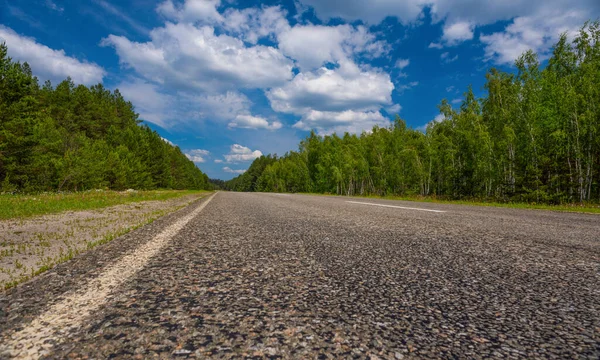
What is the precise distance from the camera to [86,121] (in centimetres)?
4950

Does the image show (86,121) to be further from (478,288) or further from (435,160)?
(478,288)

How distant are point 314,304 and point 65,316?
1.45 metres

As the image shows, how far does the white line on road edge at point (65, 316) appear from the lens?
4.32 feet

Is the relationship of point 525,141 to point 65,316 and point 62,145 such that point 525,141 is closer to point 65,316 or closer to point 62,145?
point 65,316

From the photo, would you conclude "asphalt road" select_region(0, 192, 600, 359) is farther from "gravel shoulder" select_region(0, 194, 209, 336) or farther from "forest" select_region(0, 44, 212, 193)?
"forest" select_region(0, 44, 212, 193)

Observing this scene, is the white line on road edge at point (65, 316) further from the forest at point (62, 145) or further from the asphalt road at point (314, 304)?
the forest at point (62, 145)

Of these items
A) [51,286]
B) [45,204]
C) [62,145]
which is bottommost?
[45,204]

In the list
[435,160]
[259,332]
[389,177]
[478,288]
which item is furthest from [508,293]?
[389,177]

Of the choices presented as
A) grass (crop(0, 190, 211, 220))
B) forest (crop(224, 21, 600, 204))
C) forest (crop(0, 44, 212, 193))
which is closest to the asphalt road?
grass (crop(0, 190, 211, 220))

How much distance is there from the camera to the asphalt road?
1334 mm

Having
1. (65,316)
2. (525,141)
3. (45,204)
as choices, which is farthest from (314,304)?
(525,141)

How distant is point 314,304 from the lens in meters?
1.83

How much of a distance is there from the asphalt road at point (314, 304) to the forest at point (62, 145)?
29625 millimetres

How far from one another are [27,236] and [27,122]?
26748 mm
